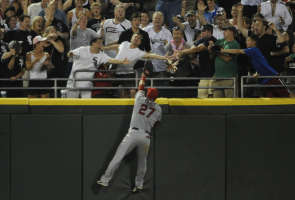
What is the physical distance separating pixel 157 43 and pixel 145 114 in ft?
6.25

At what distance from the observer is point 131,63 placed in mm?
9922

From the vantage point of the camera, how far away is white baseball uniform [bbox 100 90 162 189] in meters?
9.24

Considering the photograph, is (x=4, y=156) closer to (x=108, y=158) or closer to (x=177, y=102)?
(x=108, y=158)

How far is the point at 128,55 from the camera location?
993 cm

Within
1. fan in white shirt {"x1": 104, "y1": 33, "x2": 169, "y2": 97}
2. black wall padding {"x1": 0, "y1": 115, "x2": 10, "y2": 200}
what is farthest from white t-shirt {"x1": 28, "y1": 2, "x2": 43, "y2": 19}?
black wall padding {"x1": 0, "y1": 115, "x2": 10, "y2": 200}

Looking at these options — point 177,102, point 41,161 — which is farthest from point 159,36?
point 41,161

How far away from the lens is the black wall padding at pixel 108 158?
31.2 ft

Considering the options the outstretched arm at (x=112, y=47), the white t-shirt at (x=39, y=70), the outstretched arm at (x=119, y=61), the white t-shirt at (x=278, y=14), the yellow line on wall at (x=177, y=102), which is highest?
the white t-shirt at (x=278, y=14)

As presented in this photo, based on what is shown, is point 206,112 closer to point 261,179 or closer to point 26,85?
point 261,179

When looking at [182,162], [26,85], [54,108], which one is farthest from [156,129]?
[26,85]

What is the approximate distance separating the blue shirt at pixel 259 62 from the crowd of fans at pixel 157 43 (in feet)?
0.06

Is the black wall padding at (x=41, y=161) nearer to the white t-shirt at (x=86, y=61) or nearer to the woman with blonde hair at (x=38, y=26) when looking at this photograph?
the white t-shirt at (x=86, y=61)

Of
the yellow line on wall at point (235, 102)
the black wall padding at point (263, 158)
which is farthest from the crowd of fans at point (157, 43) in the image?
the black wall padding at point (263, 158)

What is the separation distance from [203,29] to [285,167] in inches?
114
